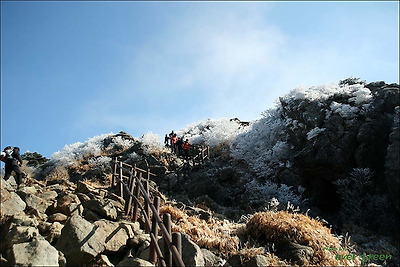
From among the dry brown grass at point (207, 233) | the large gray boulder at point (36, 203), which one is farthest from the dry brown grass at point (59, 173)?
the dry brown grass at point (207, 233)

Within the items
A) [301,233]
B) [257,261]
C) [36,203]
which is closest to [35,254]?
[36,203]

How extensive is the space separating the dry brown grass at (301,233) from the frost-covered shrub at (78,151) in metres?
A: 23.1

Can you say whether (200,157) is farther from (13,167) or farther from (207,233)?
(207,233)

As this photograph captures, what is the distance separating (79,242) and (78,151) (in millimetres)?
28600

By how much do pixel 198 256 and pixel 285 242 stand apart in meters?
3.02

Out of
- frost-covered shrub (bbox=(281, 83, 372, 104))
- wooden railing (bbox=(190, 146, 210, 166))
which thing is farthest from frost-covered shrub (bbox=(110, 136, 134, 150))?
frost-covered shrub (bbox=(281, 83, 372, 104))

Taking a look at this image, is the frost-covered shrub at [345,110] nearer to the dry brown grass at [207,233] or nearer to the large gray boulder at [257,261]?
the dry brown grass at [207,233]

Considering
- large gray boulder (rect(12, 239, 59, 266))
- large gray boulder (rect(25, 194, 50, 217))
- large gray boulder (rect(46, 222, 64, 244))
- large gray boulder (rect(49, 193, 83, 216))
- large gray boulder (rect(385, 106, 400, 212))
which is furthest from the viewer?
large gray boulder (rect(385, 106, 400, 212))

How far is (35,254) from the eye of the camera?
5004mm

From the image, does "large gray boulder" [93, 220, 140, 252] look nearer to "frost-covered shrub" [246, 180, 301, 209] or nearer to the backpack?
the backpack

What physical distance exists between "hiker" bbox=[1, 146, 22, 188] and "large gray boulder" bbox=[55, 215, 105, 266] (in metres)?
4.68

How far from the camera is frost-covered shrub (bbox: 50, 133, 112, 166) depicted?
28.5 m

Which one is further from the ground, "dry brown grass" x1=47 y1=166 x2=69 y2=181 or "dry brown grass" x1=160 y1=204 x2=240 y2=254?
"dry brown grass" x1=47 y1=166 x2=69 y2=181

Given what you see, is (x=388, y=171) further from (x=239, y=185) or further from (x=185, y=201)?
(x=185, y=201)
